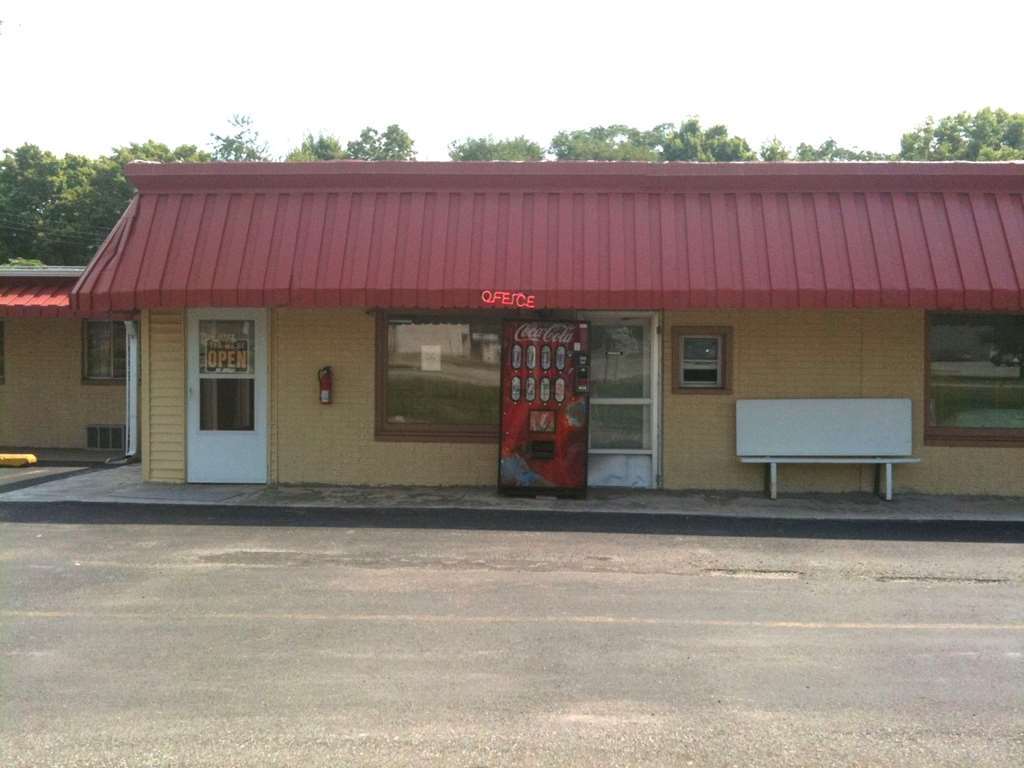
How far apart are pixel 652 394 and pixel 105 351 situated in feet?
36.4

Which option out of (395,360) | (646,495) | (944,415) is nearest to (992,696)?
(646,495)

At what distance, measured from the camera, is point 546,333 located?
1170 cm

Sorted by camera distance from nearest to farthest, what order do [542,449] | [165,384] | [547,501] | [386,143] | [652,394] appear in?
[547,501] < [542,449] < [652,394] < [165,384] < [386,143]

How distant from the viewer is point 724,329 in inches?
485

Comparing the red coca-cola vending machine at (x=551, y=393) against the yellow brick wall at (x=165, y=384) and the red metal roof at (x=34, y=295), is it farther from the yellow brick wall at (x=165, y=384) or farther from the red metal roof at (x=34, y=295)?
the red metal roof at (x=34, y=295)

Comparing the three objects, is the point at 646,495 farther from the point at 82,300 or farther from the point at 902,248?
the point at 82,300

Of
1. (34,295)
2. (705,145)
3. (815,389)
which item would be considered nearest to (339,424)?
(815,389)

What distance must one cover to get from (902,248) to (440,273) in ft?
17.4

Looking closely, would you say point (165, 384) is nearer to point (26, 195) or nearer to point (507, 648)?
point (507, 648)

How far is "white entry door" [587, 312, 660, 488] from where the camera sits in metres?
12.5

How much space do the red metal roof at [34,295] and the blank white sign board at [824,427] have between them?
10.7 m

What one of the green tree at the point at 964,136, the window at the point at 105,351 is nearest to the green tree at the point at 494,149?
the green tree at the point at 964,136

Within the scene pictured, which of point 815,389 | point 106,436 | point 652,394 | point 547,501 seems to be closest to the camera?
point 547,501

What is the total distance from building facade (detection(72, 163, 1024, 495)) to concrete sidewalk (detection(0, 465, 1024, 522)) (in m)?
0.33
